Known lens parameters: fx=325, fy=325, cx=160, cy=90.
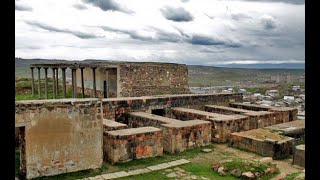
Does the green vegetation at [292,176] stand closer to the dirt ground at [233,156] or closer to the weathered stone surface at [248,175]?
the dirt ground at [233,156]

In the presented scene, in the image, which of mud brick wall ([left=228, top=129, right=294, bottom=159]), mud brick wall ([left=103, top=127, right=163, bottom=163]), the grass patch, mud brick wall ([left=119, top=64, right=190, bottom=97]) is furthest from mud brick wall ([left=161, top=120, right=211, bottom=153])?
mud brick wall ([left=119, top=64, right=190, bottom=97])

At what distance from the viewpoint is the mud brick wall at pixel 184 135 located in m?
10.2

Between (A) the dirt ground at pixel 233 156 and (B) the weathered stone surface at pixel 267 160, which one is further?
(B) the weathered stone surface at pixel 267 160

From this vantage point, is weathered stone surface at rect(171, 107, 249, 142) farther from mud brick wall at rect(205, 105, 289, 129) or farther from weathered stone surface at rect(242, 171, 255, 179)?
weathered stone surface at rect(242, 171, 255, 179)

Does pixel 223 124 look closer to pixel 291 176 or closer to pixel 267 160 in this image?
pixel 267 160

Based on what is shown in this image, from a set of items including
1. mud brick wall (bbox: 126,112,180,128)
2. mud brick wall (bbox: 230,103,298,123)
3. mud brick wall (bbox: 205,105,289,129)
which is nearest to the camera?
mud brick wall (bbox: 126,112,180,128)

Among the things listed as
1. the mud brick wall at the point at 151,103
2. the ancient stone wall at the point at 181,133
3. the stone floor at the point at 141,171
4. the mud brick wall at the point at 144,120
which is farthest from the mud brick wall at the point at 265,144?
the mud brick wall at the point at 151,103

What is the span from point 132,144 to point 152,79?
9606 mm

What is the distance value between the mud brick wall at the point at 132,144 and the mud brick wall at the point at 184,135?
564 mm

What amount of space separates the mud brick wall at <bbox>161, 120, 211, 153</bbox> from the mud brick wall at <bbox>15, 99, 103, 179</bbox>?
2361mm

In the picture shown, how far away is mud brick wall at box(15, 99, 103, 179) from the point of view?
779cm

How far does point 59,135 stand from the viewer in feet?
26.8

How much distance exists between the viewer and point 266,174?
822 cm
